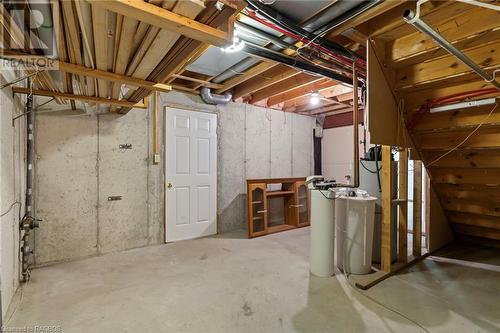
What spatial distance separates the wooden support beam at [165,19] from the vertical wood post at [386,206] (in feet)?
6.62

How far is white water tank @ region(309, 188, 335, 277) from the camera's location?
260cm

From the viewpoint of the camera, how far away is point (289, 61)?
8.49 ft

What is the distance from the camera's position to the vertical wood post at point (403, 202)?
2787mm

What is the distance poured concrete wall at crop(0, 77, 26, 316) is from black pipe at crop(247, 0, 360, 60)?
1.88 m

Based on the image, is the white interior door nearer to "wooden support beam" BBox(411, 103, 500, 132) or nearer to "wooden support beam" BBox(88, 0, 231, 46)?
"wooden support beam" BBox(88, 0, 231, 46)

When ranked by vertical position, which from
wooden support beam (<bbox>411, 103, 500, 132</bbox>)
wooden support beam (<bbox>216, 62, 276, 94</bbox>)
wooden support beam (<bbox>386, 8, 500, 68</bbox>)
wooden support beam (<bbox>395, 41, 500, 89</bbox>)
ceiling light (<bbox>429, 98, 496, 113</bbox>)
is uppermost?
wooden support beam (<bbox>216, 62, 276, 94</bbox>)

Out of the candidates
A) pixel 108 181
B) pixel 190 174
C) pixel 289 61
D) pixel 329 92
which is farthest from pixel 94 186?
pixel 329 92

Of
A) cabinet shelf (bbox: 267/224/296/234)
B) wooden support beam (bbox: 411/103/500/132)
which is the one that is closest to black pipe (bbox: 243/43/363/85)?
wooden support beam (bbox: 411/103/500/132)

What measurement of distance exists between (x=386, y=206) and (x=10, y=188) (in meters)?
3.45

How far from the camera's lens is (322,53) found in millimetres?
2375

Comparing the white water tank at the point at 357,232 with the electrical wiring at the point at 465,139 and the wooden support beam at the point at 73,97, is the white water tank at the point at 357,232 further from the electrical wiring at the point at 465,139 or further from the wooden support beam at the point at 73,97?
the wooden support beam at the point at 73,97

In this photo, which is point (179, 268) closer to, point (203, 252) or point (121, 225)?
point (203, 252)

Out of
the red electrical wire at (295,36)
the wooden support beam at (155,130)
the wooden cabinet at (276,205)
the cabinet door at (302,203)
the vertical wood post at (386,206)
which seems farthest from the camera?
the cabinet door at (302,203)

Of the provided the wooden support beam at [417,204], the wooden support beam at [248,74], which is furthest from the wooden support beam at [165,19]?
the wooden support beam at [417,204]
